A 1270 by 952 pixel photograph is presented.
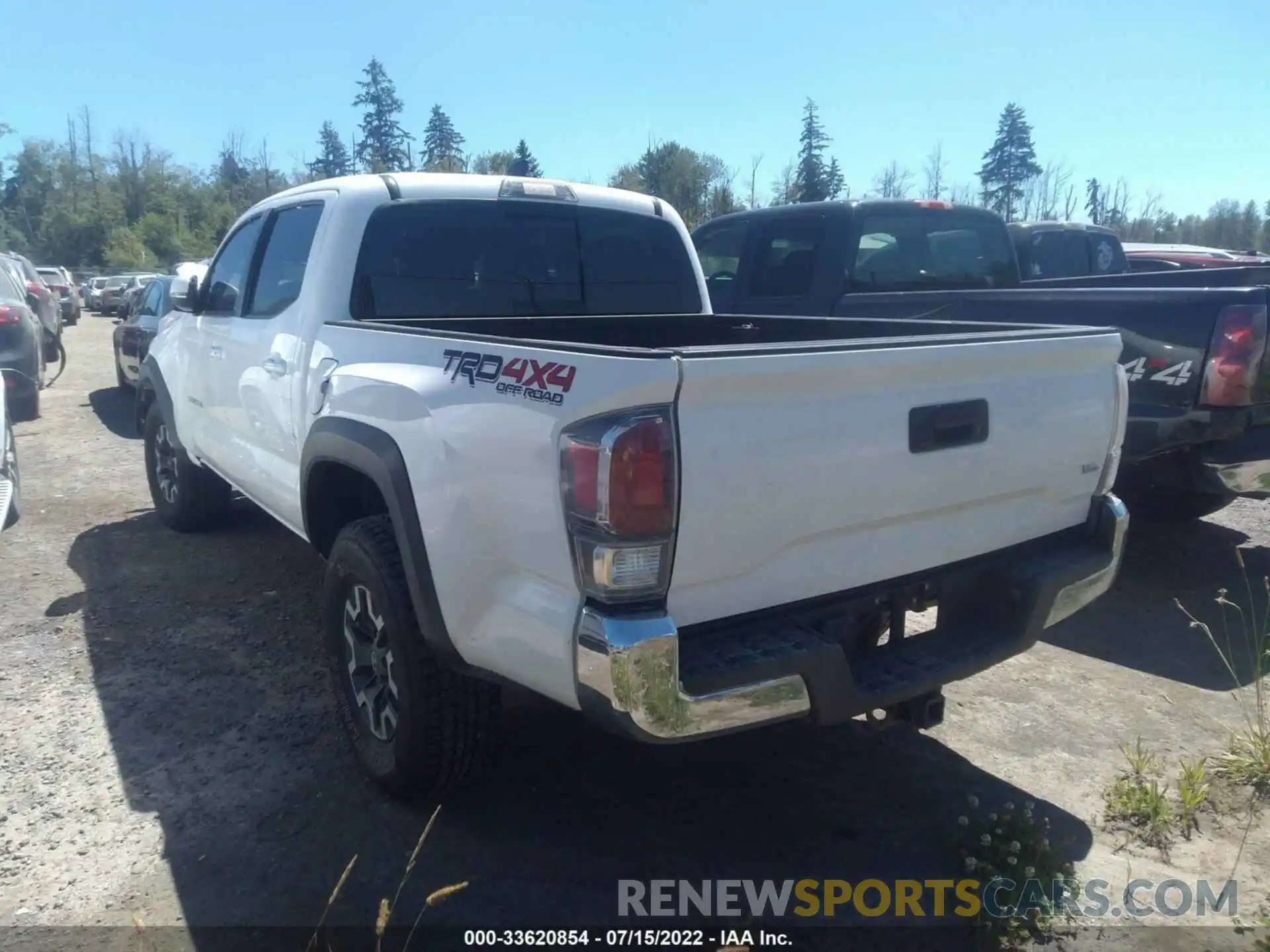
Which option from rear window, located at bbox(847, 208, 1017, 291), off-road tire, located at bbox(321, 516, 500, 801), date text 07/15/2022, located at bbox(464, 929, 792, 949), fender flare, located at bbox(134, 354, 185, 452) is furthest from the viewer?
rear window, located at bbox(847, 208, 1017, 291)

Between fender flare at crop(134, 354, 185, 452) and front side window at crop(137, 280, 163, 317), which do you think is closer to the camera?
fender flare at crop(134, 354, 185, 452)

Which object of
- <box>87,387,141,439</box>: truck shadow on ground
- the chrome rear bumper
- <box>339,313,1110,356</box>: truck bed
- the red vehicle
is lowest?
<box>87,387,141,439</box>: truck shadow on ground

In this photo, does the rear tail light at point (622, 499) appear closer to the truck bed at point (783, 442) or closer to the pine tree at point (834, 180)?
the truck bed at point (783, 442)

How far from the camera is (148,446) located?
6684 mm

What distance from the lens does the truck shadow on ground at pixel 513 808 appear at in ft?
9.79

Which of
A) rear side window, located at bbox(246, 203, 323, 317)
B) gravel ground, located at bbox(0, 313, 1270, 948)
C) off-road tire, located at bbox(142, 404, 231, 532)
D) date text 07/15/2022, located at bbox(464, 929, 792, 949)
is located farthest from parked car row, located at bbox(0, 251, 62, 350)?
date text 07/15/2022, located at bbox(464, 929, 792, 949)

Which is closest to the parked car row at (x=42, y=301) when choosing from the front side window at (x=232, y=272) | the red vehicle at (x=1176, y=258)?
the front side window at (x=232, y=272)

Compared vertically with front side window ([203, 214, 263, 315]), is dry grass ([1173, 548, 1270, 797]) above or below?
below

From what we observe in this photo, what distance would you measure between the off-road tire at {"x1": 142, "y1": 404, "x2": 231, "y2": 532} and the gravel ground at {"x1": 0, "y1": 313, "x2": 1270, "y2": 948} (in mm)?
1029

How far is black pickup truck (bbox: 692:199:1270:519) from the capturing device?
15.6ft

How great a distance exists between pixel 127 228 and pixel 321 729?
7450 cm

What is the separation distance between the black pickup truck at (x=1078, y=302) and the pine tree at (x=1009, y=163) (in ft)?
156

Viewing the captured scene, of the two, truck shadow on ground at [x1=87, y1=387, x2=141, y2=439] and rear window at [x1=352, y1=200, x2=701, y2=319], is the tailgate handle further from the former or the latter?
truck shadow on ground at [x1=87, y1=387, x2=141, y2=439]

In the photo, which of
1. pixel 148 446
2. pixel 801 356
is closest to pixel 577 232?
pixel 801 356
